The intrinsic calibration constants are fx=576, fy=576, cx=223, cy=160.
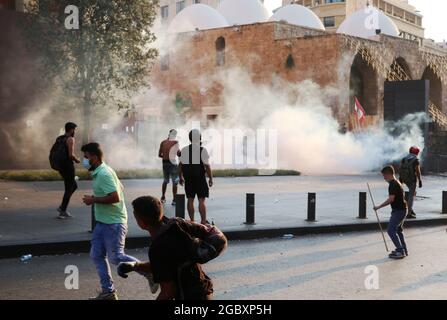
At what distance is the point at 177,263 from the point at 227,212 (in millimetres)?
8448

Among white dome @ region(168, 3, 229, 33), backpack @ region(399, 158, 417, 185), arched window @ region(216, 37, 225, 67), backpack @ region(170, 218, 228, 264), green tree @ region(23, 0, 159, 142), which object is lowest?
backpack @ region(399, 158, 417, 185)

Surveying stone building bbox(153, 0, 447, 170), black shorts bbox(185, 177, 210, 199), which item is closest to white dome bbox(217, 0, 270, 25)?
stone building bbox(153, 0, 447, 170)

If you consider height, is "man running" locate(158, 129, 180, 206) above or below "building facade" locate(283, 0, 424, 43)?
below

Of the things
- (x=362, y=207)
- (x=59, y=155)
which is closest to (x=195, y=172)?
(x=59, y=155)

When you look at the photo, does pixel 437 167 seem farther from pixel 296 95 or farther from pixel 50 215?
pixel 50 215

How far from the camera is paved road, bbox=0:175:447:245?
365 inches

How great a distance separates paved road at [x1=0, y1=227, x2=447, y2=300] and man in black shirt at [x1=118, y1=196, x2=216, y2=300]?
225 cm

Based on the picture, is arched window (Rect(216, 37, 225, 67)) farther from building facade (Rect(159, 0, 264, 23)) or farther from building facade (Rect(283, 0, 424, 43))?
building facade (Rect(159, 0, 264, 23))

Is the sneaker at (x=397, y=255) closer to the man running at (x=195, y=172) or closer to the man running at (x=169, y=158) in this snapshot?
the man running at (x=195, y=172)

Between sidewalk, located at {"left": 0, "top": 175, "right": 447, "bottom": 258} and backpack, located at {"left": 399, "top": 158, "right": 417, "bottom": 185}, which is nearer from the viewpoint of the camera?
sidewalk, located at {"left": 0, "top": 175, "right": 447, "bottom": 258}

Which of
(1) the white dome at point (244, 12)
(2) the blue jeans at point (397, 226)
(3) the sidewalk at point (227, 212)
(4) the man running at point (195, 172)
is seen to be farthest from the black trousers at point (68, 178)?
(1) the white dome at point (244, 12)

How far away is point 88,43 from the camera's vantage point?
22.7 meters

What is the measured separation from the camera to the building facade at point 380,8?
70062 mm

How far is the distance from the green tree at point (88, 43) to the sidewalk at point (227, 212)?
244 inches
